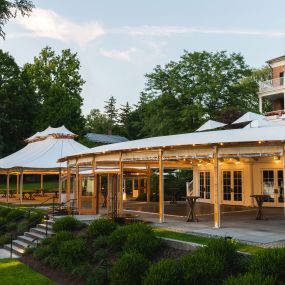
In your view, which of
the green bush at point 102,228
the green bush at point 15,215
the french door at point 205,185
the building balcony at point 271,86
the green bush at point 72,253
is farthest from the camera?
the building balcony at point 271,86

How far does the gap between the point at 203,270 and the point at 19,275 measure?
568 centimetres

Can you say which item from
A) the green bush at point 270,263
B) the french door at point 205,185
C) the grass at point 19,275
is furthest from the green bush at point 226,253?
the french door at point 205,185

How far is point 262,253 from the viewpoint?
7.04 m

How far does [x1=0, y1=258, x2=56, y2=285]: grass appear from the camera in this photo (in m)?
9.88

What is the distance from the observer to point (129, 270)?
8188 millimetres

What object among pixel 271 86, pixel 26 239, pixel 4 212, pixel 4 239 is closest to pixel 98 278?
pixel 26 239

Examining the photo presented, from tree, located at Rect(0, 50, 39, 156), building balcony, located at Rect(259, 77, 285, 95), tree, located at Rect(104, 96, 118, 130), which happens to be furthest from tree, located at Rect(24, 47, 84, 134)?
tree, located at Rect(104, 96, 118, 130)

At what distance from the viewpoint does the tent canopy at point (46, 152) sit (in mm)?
24342

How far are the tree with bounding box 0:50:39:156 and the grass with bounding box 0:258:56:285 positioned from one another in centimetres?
3304

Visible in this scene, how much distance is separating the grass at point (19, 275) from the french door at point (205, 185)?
13307 millimetres

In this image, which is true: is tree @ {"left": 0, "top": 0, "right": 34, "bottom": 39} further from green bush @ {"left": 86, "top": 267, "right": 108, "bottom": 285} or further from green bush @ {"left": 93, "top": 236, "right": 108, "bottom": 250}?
green bush @ {"left": 86, "top": 267, "right": 108, "bottom": 285}

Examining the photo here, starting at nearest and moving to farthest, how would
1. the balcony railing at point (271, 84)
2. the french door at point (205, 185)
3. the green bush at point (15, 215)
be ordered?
the green bush at point (15, 215) < the french door at point (205, 185) < the balcony railing at point (271, 84)

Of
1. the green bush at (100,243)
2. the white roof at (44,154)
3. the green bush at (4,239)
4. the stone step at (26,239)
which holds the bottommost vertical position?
the green bush at (4,239)

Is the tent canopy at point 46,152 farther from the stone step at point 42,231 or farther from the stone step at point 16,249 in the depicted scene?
the stone step at point 16,249
